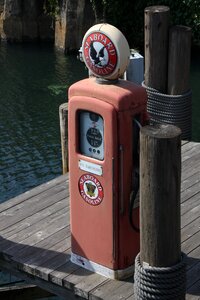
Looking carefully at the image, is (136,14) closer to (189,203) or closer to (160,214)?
(189,203)

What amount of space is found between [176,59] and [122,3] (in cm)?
1348

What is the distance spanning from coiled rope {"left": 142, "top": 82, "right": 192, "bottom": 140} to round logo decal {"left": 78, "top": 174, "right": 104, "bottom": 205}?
334 centimetres

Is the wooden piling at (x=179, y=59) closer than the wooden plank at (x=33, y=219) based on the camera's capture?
No

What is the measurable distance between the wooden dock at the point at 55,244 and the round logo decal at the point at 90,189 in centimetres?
70

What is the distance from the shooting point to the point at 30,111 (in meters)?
17.4

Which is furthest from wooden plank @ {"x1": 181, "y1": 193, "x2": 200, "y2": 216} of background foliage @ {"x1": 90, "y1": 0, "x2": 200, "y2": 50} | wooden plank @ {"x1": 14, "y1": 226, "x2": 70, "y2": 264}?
background foliage @ {"x1": 90, "y1": 0, "x2": 200, "y2": 50}

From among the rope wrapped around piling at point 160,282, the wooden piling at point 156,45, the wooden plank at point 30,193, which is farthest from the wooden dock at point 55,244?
the wooden piling at point 156,45

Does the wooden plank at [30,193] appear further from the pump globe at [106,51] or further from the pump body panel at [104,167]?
the pump globe at [106,51]

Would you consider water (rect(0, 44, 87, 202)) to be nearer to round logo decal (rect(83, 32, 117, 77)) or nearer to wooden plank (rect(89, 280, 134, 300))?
wooden plank (rect(89, 280, 134, 300))

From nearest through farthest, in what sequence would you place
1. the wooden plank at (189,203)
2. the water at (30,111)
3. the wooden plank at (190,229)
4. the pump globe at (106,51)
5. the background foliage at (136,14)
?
the pump globe at (106,51), the wooden plank at (190,229), the wooden plank at (189,203), the water at (30,111), the background foliage at (136,14)

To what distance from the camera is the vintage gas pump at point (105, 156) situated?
5.96m

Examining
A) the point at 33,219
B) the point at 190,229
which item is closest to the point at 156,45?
the point at 190,229

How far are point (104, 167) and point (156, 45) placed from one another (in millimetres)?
3385

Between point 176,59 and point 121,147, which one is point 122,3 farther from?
point 121,147
